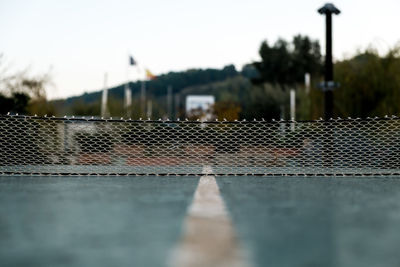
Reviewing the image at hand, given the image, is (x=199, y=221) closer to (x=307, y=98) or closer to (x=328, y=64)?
(x=328, y=64)

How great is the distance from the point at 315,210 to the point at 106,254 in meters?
2.26

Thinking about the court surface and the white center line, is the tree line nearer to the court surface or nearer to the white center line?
the court surface

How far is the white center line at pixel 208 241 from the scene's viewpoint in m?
2.85

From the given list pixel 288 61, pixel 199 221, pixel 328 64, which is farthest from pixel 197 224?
pixel 288 61

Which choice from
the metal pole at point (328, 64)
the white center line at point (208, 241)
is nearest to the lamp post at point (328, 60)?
the metal pole at point (328, 64)

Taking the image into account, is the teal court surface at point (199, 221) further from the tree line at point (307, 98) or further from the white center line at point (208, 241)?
the tree line at point (307, 98)

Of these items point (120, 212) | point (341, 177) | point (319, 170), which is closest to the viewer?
point (120, 212)

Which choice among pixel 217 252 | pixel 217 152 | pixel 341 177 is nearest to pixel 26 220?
pixel 217 252

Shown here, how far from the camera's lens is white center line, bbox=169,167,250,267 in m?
2.85

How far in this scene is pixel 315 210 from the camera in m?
4.59

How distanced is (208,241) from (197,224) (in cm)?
58

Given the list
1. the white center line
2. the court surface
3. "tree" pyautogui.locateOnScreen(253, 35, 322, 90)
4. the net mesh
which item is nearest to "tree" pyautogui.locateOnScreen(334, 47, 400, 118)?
the net mesh

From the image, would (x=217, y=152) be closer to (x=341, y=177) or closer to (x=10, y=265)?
(x=341, y=177)

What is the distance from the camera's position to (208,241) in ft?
11.0
